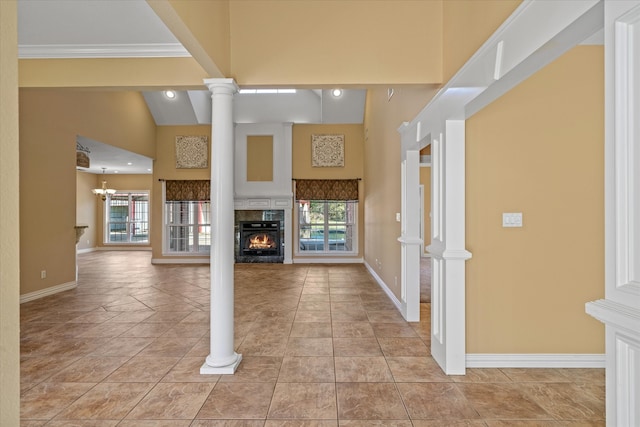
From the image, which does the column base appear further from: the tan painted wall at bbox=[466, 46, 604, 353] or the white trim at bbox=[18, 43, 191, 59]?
the white trim at bbox=[18, 43, 191, 59]

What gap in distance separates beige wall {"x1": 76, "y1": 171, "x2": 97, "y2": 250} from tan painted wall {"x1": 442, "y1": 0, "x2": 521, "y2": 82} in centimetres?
1189

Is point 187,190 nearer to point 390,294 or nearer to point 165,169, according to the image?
point 165,169

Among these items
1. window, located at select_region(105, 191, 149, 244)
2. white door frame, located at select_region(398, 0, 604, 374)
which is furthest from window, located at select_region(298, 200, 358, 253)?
window, located at select_region(105, 191, 149, 244)

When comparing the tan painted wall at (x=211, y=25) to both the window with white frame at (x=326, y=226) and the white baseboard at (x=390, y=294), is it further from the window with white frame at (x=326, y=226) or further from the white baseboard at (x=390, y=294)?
the window with white frame at (x=326, y=226)

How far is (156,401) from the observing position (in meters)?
2.35

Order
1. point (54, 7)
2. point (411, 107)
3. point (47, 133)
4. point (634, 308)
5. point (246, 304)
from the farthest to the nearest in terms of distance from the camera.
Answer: point (47, 133)
point (246, 304)
point (411, 107)
point (54, 7)
point (634, 308)

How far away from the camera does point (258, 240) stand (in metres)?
8.70

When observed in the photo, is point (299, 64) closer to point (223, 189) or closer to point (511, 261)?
point (223, 189)

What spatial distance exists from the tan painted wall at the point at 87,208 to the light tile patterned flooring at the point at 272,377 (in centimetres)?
736

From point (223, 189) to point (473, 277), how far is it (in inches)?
86.3

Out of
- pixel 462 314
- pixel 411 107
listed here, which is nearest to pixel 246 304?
pixel 462 314

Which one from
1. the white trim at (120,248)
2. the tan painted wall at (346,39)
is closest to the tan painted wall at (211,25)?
the tan painted wall at (346,39)

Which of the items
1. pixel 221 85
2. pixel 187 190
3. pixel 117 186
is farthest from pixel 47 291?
pixel 117 186

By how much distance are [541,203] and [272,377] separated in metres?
2.61
